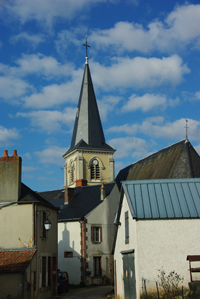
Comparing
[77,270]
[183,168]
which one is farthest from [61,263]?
[183,168]

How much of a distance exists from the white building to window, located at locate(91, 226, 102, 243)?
537 inches

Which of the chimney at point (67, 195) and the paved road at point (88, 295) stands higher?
the chimney at point (67, 195)

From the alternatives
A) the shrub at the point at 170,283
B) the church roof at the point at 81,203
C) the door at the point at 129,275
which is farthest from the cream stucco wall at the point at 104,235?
the shrub at the point at 170,283

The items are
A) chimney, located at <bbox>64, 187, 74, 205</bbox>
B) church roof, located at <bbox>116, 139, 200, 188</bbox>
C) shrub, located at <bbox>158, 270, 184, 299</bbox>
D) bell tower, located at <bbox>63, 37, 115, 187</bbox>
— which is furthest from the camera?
bell tower, located at <bbox>63, 37, 115, 187</bbox>

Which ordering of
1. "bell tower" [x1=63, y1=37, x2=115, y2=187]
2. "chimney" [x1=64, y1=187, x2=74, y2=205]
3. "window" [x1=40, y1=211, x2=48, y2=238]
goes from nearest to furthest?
"window" [x1=40, y1=211, x2=48, y2=238] → "chimney" [x1=64, y1=187, x2=74, y2=205] → "bell tower" [x1=63, y1=37, x2=115, y2=187]

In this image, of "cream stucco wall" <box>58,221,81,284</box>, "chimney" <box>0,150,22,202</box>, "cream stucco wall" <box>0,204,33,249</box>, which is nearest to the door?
"cream stucco wall" <box>0,204,33,249</box>

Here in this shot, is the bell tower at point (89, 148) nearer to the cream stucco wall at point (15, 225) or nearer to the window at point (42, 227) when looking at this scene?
the window at point (42, 227)

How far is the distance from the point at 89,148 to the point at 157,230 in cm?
3931

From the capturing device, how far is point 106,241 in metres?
30.5

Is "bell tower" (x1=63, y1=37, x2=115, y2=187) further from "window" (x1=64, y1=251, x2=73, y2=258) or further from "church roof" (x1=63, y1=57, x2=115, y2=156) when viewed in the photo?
"window" (x1=64, y1=251, x2=73, y2=258)

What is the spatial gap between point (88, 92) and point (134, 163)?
13658mm

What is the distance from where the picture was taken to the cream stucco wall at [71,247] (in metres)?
29.4

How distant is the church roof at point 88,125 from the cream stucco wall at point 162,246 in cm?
3889

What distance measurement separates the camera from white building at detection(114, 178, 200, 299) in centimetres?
1457
